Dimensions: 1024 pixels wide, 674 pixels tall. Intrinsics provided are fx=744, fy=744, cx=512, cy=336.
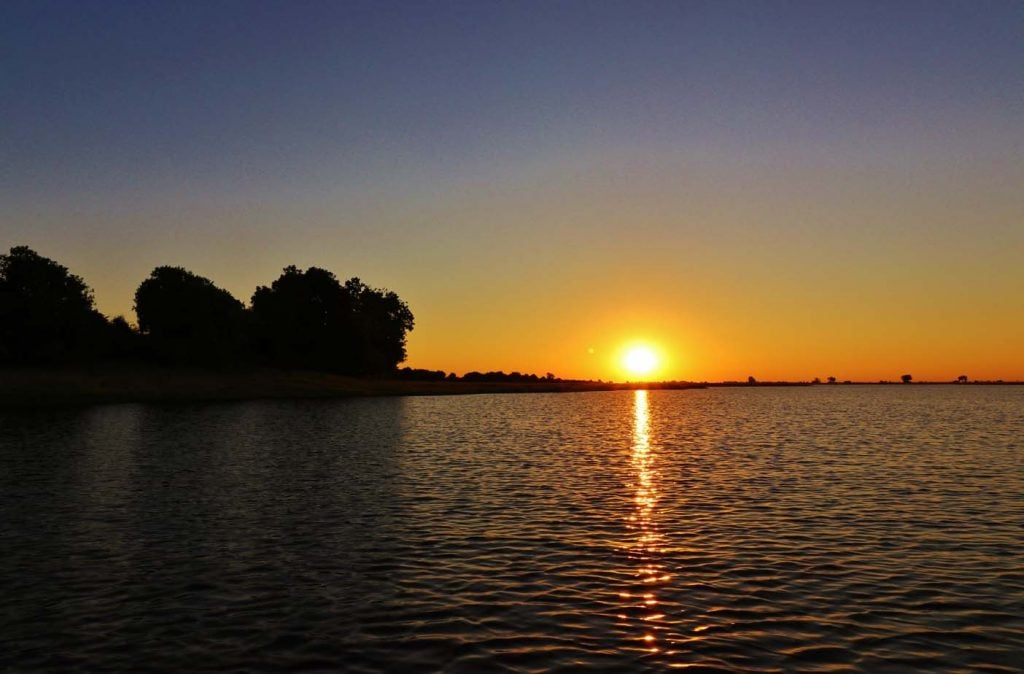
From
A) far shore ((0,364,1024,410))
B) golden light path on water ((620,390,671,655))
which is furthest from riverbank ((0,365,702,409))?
golden light path on water ((620,390,671,655))

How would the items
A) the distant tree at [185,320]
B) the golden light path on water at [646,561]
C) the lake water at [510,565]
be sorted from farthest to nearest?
the distant tree at [185,320] < the golden light path on water at [646,561] < the lake water at [510,565]

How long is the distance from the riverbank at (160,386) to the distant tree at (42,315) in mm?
3949

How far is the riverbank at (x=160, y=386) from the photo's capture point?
11662cm

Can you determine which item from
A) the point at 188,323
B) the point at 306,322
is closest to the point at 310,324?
the point at 306,322

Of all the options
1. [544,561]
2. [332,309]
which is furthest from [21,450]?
[332,309]

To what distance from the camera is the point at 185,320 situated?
152 meters

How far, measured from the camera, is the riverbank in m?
117

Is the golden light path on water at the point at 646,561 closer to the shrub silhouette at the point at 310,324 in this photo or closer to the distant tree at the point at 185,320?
the distant tree at the point at 185,320

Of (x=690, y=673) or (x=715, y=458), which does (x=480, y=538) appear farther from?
(x=715, y=458)

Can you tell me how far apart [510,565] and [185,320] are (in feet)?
482

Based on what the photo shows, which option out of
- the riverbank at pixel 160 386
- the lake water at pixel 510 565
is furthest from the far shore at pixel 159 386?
the lake water at pixel 510 565

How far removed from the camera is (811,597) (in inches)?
714

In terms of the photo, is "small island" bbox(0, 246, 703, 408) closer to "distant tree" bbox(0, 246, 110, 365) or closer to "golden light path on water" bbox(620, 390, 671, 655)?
"distant tree" bbox(0, 246, 110, 365)

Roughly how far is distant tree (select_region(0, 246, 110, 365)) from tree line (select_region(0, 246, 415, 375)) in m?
0.16
